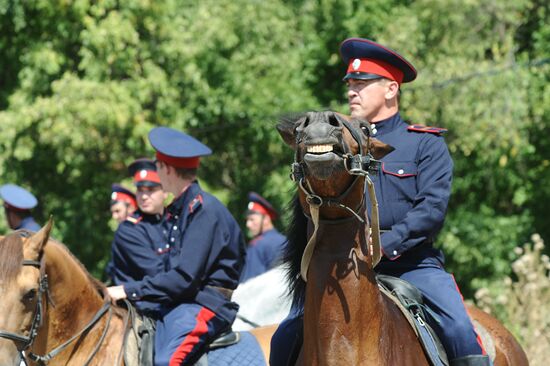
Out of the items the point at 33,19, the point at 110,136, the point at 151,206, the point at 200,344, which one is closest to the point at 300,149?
the point at 200,344

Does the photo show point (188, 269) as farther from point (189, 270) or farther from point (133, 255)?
point (133, 255)

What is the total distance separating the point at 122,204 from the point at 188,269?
562 centimetres

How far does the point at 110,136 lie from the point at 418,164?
35.3 ft

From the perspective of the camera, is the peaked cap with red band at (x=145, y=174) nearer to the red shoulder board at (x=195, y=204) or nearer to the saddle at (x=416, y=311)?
the red shoulder board at (x=195, y=204)

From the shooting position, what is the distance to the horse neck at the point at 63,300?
661 cm

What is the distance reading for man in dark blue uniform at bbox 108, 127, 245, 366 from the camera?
269 inches

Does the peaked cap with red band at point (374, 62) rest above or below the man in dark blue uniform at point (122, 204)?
above

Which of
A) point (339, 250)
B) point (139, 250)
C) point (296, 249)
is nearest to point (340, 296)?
point (339, 250)

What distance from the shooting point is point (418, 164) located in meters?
5.42

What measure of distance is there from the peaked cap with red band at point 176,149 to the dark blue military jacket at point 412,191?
1977 mm

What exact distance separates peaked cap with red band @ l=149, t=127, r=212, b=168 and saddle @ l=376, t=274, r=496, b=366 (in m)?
2.33

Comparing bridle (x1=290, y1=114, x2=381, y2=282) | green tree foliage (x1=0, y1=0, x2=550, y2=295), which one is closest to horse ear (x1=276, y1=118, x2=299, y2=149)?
bridle (x1=290, y1=114, x2=381, y2=282)

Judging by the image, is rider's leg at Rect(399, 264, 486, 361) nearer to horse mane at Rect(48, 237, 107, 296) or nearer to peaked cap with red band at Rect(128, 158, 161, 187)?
horse mane at Rect(48, 237, 107, 296)

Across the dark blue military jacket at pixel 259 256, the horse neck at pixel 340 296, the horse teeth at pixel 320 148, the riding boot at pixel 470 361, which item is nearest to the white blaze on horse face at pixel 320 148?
the horse teeth at pixel 320 148
